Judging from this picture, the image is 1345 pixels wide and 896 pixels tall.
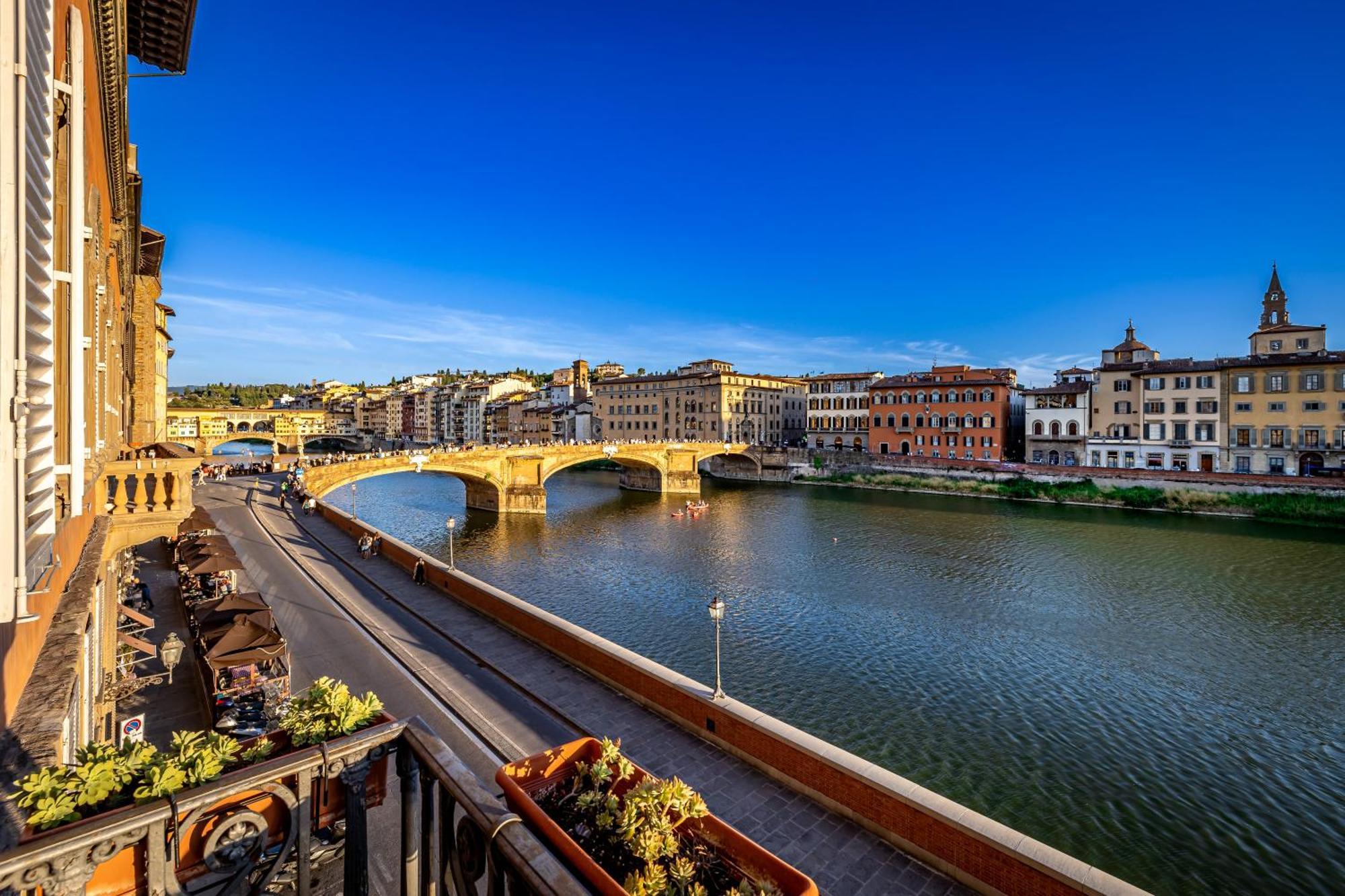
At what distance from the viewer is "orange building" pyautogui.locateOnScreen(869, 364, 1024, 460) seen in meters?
68.2

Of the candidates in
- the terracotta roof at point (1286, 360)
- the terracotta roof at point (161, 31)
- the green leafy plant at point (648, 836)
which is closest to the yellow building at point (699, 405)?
the terracotta roof at point (1286, 360)

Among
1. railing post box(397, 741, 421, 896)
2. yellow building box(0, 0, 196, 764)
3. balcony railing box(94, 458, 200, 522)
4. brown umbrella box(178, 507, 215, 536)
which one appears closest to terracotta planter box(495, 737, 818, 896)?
railing post box(397, 741, 421, 896)

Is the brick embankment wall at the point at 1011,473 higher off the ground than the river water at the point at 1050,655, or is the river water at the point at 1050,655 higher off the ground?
the brick embankment wall at the point at 1011,473

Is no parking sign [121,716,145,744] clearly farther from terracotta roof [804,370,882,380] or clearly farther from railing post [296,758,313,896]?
terracotta roof [804,370,882,380]

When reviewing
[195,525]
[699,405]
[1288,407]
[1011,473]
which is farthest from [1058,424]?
[195,525]

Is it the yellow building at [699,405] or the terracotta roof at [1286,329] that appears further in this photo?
the yellow building at [699,405]

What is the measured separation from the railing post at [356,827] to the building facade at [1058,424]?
6989cm

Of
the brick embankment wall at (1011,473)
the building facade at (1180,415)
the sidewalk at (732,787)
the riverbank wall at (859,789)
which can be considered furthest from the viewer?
the building facade at (1180,415)

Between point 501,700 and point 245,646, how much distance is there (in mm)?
4931

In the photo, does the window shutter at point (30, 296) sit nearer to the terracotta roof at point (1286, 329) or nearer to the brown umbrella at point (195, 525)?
the brown umbrella at point (195, 525)

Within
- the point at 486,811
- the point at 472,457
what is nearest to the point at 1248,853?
the point at 486,811

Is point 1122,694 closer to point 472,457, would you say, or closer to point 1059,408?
point 472,457

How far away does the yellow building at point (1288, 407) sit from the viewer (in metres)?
49.1

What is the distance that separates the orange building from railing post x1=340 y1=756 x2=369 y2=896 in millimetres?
73024
